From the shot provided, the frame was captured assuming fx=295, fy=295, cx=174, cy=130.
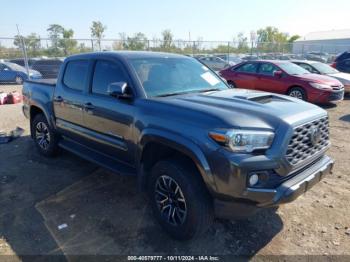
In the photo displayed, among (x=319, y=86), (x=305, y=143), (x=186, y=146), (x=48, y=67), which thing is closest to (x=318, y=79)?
(x=319, y=86)

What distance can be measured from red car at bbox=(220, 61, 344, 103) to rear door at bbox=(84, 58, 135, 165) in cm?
758

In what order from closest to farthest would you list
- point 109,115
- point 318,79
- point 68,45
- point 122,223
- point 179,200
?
point 179,200 < point 122,223 < point 109,115 < point 318,79 < point 68,45

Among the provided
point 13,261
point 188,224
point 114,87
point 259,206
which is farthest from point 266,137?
point 13,261

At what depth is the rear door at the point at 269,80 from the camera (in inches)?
393

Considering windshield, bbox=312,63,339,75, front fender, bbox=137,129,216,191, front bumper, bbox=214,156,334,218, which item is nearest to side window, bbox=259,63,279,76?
windshield, bbox=312,63,339,75

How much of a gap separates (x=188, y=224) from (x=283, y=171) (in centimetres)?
102

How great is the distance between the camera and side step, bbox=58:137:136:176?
362cm

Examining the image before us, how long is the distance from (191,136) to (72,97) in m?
2.47

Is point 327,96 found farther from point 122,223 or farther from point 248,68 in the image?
point 122,223

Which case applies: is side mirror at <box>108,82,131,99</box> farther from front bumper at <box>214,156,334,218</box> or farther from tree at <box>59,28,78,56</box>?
tree at <box>59,28,78,56</box>

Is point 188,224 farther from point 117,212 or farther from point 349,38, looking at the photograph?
point 349,38

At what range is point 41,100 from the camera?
17.2 ft

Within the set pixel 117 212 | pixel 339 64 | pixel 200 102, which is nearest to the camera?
pixel 200 102

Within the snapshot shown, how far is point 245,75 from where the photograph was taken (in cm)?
1095
